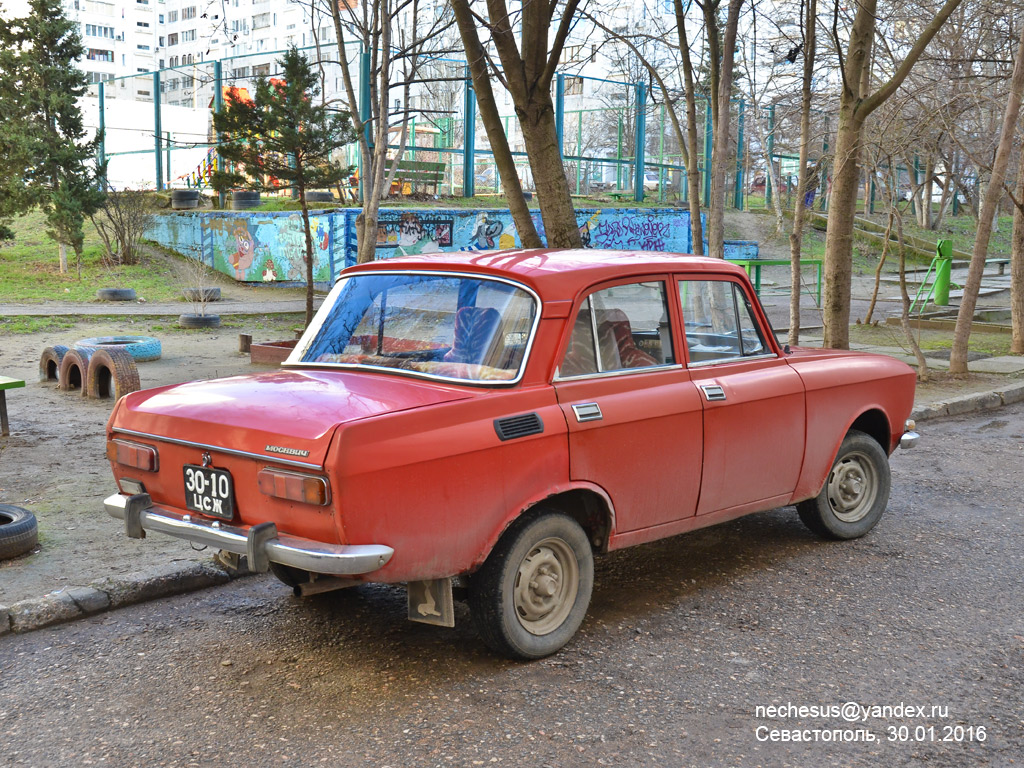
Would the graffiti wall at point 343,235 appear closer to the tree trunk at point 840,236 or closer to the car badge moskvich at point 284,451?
the tree trunk at point 840,236

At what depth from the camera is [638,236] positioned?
29.4m

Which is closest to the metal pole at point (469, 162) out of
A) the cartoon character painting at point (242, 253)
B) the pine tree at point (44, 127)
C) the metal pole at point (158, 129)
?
the cartoon character painting at point (242, 253)

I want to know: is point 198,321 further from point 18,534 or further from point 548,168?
point 18,534

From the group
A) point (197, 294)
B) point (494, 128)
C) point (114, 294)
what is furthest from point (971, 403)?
point (114, 294)

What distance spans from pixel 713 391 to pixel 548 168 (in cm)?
433

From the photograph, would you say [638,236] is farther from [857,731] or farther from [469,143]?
[857,731]

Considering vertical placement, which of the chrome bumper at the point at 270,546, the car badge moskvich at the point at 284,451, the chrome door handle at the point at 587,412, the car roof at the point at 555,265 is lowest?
the chrome bumper at the point at 270,546

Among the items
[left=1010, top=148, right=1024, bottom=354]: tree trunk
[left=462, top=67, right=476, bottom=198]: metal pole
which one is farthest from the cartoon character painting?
[left=1010, top=148, right=1024, bottom=354]: tree trunk

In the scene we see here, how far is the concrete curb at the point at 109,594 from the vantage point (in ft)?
14.7

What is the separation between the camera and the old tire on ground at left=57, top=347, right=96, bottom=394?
10.4 m

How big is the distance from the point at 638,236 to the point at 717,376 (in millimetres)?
24987

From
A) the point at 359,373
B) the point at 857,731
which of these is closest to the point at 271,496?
the point at 359,373

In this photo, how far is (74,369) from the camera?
10.8 m

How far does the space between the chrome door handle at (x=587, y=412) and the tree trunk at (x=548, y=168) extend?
447 centimetres
